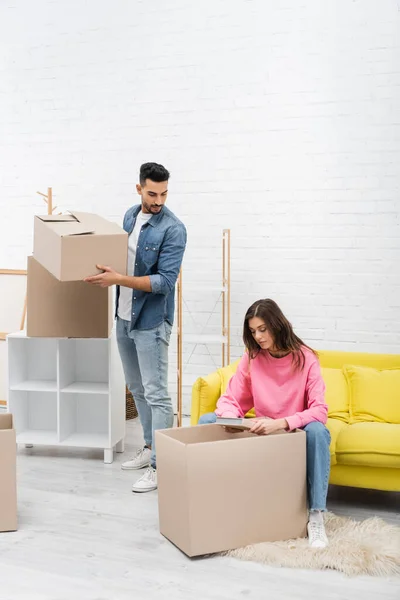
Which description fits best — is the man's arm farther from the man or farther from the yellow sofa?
the yellow sofa

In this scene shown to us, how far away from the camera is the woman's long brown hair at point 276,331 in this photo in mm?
3037

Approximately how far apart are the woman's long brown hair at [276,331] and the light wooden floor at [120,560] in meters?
0.74

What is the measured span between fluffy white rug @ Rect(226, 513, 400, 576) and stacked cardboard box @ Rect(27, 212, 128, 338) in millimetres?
1341

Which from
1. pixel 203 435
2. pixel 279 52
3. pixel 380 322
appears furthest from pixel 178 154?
pixel 203 435

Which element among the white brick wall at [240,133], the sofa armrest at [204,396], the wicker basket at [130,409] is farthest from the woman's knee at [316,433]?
the wicker basket at [130,409]

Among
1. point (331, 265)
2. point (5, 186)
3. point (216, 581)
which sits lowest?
point (216, 581)

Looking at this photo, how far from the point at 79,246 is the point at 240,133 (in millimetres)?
1942

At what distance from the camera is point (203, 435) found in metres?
3.03

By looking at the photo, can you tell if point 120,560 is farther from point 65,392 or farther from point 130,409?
point 130,409

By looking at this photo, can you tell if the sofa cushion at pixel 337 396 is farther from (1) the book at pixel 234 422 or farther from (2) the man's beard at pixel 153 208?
(2) the man's beard at pixel 153 208

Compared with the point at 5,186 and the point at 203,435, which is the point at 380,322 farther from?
the point at 5,186

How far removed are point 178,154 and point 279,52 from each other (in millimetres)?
885

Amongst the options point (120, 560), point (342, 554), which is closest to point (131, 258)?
point (120, 560)

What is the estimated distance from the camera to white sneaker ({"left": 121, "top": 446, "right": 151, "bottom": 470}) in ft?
12.9
